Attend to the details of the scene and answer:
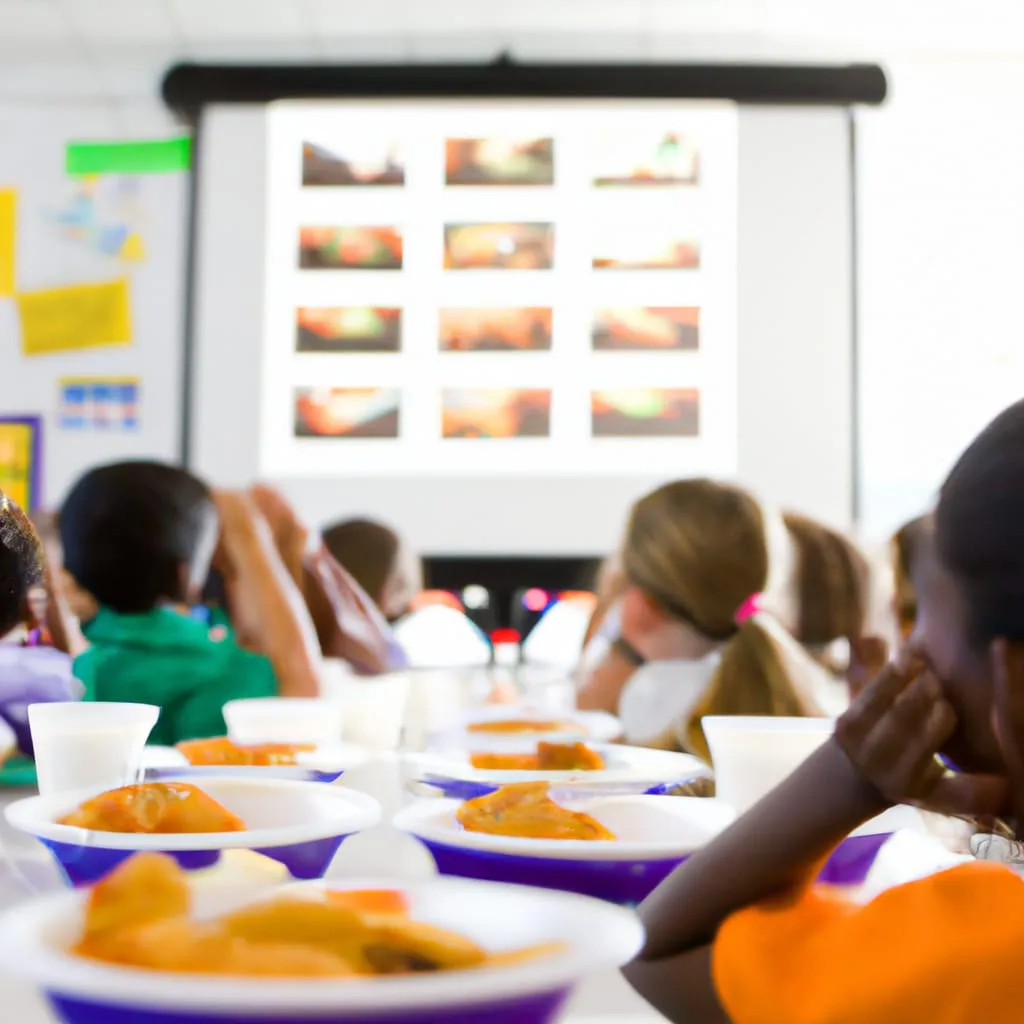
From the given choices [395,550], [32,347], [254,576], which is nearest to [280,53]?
[32,347]

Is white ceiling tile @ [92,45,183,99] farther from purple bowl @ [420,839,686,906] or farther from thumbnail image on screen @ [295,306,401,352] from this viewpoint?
purple bowl @ [420,839,686,906]

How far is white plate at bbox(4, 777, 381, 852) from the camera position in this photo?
0.49 m

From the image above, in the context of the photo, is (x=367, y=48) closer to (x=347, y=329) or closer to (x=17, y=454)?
(x=347, y=329)

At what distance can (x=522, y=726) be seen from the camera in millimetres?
1148

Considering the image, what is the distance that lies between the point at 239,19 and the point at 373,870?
270 centimetres

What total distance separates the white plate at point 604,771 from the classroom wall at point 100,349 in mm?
2261

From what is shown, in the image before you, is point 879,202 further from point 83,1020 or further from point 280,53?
point 83,1020

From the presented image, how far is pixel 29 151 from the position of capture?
2967mm

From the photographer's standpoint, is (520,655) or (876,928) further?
(520,655)

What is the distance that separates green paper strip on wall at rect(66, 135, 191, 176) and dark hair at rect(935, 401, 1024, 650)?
2.87 meters

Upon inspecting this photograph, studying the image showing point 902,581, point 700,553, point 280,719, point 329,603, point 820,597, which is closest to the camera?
point 280,719

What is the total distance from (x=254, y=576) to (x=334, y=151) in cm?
186

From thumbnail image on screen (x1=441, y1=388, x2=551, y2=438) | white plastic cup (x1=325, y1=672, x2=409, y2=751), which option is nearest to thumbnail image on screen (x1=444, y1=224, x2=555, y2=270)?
thumbnail image on screen (x1=441, y1=388, x2=551, y2=438)

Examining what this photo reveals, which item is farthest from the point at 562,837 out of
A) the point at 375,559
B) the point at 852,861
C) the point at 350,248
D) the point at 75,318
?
the point at 75,318
